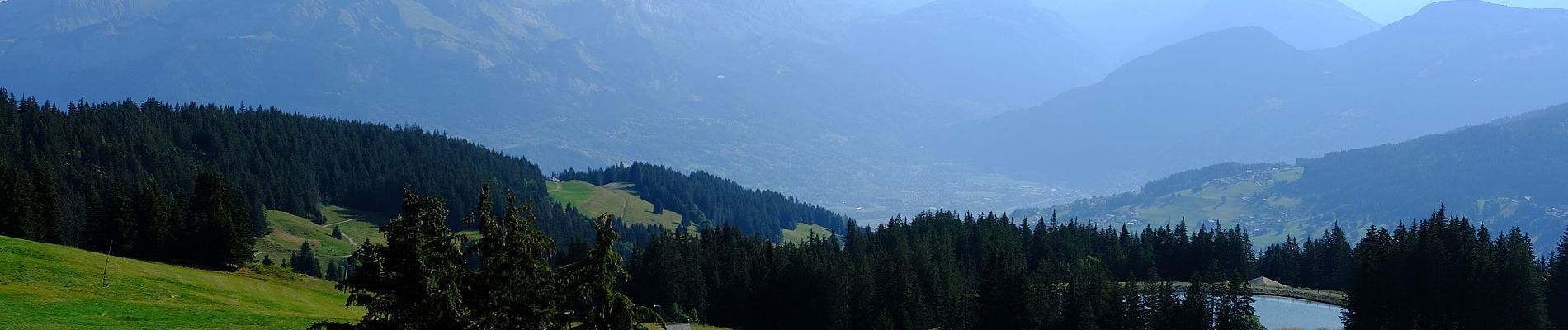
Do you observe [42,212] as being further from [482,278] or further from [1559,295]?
[1559,295]

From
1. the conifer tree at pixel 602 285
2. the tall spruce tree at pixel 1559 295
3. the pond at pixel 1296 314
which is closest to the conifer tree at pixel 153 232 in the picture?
the conifer tree at pixel 602 285

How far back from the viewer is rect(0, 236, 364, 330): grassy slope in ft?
194

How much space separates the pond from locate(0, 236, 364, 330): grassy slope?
8439cm

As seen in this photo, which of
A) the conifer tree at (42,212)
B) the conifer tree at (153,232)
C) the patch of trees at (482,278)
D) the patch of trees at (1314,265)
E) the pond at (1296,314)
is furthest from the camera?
the patch of trees at (1314,265)

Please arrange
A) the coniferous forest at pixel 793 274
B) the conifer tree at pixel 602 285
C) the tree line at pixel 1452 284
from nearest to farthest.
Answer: the coniferous forest at pixel 793 274, the conifer tree at pixel 602 285, the tree line at pixel 1452 284

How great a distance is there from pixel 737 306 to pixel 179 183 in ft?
338

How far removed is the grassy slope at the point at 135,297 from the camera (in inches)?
2331

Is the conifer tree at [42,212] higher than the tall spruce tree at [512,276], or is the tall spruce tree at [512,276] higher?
the conifer tree at [42,212]

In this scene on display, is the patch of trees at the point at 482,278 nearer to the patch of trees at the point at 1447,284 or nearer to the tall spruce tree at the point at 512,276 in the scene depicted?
the tall spruce tree at the point at 512,276

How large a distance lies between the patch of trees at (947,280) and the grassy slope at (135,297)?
39.7m

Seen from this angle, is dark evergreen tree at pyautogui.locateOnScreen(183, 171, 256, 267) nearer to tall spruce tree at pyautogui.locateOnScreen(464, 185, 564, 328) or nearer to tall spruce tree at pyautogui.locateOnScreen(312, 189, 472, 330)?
tall spruce tree at pyautogui.locateOnScreen(312, 189, 472, 330)

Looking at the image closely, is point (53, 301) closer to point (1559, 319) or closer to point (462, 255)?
point (462, 255)

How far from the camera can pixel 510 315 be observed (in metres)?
35.7

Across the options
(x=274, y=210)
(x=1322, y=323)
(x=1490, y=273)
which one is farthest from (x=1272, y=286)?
(x=274, y=210)
